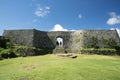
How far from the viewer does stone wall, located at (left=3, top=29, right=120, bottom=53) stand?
128ft

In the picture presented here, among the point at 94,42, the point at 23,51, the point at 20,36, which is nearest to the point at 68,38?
the point at 94,42

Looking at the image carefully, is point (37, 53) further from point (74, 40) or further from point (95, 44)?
point (95, 44)

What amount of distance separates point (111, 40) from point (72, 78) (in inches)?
1084

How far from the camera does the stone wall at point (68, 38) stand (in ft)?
128

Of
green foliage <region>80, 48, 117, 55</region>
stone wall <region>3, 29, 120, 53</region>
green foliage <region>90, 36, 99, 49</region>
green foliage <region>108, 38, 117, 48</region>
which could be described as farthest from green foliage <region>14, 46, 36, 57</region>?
green foliage <region>108, 38, 117, 48</region>

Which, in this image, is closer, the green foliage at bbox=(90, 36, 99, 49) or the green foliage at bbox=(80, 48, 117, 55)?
the green foliage at bbox=(80, 48, 117, 55)

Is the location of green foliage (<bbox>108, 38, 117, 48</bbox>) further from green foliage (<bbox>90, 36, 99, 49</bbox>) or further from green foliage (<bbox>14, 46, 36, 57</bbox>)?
green foliage (<bbox>14, 46, 36, 57</bbox>)

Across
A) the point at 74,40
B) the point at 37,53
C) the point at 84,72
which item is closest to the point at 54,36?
the point at 74,40

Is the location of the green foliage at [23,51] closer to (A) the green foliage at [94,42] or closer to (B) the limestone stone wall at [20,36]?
Answer: (B) the limestone stone wall at [20,36]

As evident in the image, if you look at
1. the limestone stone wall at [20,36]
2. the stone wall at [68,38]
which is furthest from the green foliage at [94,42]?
the limestone stone wall at [20,36]

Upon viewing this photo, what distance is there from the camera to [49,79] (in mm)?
13562

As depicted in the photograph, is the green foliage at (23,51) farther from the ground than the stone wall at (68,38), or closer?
closer

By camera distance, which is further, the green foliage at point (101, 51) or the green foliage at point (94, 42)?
the green foliage at point (94, 42)

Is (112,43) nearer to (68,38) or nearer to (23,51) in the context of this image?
(68,38)
